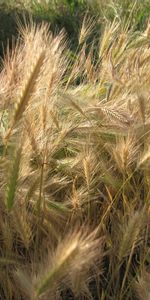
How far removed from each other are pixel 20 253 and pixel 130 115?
1.75 ft

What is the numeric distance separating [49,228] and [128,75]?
601 millimetres

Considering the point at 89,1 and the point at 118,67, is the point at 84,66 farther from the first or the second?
the point at 89,1

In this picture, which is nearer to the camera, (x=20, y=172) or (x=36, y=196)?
(x=20, y=172)

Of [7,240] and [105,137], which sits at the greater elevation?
[105,137]

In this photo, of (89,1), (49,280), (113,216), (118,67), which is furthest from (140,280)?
(89,1)

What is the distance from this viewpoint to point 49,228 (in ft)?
6.25

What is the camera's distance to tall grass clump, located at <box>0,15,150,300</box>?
1767 millimetres

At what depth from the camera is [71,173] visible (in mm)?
2053

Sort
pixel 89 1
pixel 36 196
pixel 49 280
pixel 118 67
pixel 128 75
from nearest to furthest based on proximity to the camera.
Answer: pixel 49 280 < pixel 36 196 < pixel 128 75 < pixel 118 67 < pixel 89 1

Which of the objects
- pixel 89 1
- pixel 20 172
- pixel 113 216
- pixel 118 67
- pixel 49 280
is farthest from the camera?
pixel 89 1

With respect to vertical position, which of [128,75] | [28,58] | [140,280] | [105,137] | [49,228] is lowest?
[140,280]

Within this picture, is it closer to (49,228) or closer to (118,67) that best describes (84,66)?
(118,67)

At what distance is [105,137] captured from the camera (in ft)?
6.80

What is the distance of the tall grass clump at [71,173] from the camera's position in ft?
5.80
